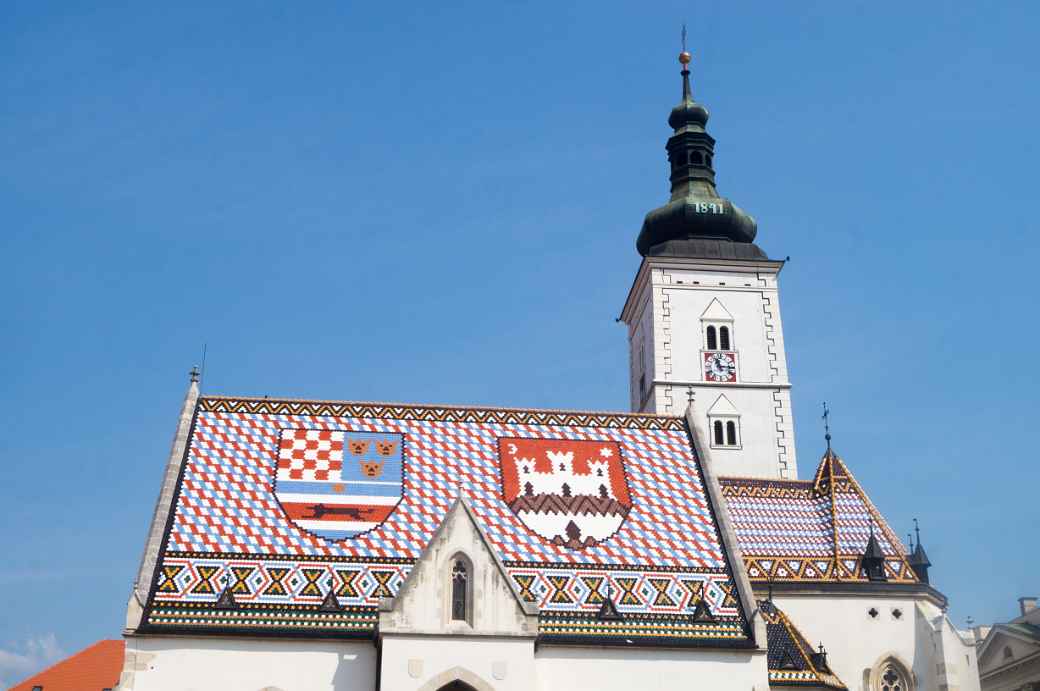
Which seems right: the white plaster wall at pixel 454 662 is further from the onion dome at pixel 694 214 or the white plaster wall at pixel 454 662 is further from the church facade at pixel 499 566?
the onion dome at pixel 694 214

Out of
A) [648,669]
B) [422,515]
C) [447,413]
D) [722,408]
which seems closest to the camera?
[648,669]

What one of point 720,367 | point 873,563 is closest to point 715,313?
point 720,367

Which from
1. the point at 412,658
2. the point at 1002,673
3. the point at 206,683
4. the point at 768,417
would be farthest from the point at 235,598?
the point at 1002,673

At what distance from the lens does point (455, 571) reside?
2469 centimetres

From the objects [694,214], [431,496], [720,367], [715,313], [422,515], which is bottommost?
[422,515]

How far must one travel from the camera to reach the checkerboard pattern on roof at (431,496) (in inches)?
1041

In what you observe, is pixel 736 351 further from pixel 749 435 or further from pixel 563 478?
pixel 563 478

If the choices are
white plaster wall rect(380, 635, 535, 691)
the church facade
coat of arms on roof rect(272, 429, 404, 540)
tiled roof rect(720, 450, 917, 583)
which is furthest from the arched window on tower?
white plaster wall rect(380, 635, 535, 691)

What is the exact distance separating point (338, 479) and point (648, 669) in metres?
8.06

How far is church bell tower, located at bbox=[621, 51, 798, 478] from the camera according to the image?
146 ft

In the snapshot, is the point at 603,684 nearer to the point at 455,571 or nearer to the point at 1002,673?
the point at 455,571

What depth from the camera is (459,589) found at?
24641 millimetres

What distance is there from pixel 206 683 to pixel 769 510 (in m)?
19.0

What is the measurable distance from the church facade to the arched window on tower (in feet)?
31.1
